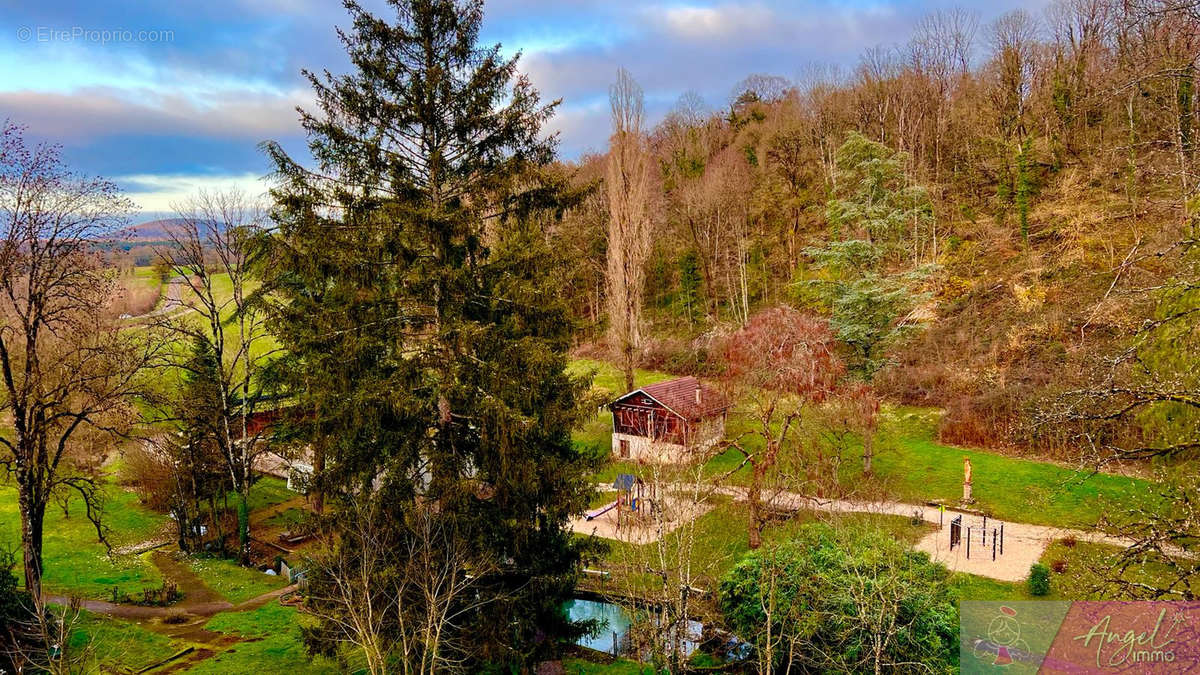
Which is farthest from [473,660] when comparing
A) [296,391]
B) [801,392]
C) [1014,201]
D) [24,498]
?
[1014,201]

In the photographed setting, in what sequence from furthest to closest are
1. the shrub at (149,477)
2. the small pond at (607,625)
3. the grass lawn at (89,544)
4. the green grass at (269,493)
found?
the green grass at (269,493) → the shrub at (149,477) → the grass lawn at (89,544) → the small pond at (607,625)

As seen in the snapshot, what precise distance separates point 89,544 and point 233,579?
23.4ft

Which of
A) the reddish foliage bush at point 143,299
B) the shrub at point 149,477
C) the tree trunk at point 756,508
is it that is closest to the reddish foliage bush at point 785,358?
the tree trunk at point 756,508

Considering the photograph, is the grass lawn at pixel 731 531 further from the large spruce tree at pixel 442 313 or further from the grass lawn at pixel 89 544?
the grass lawn at pixel 89 544

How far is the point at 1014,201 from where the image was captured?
1453 inches

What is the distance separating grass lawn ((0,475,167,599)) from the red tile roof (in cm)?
1871

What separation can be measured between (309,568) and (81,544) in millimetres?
15375

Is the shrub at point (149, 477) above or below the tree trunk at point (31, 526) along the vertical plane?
below

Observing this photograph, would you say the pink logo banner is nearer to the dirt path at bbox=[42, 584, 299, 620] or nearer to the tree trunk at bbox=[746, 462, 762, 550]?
the tree trunk at bbox=[746, 462, 762, 550]

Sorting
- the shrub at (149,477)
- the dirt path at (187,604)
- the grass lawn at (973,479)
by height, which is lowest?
the dirt path at (187,604)

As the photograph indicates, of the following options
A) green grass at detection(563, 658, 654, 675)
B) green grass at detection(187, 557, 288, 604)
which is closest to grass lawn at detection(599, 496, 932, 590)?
green grass at detection(563, 658, 654, 675)

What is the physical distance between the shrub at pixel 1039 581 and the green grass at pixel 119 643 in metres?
20.1

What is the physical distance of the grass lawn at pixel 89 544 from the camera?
17.3 m

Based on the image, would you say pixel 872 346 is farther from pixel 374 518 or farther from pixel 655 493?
pixel 374 518
